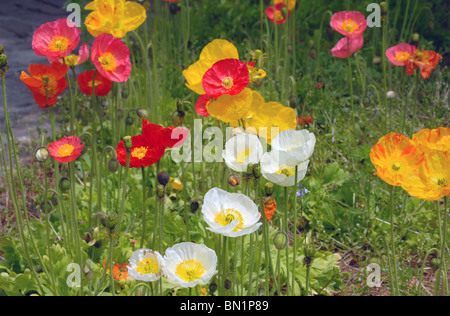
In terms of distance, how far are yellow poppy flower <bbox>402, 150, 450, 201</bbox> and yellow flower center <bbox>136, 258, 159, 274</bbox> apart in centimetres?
53

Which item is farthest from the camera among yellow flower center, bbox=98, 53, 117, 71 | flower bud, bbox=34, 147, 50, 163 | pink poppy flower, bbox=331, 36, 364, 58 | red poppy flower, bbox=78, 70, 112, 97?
pink poppy flower, bbox=331, 36, 364, 58

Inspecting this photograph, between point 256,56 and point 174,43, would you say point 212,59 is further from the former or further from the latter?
point 174,43

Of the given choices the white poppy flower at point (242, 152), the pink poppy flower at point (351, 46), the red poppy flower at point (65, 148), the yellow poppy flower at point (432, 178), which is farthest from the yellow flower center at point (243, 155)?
the pink poppy flower at point (351, 46)

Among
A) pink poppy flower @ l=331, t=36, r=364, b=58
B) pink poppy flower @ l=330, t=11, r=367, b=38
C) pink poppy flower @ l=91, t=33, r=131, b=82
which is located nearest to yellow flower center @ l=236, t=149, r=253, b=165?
pink poppy flower @ l=91, t=33, r=131, b=82

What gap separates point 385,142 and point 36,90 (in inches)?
36.8

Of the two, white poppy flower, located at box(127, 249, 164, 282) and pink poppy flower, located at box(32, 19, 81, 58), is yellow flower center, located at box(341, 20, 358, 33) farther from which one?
white poppy flower, located at box(127, 249, 164, 282)

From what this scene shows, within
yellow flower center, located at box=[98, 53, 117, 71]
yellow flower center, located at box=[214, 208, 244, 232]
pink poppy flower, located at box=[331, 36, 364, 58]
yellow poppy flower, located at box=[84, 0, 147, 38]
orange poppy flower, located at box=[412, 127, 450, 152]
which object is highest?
yellow poppy flower, located at box=[84, 0, 147, 38]

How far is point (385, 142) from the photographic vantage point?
111 cm

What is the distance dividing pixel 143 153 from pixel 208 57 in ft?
0.95

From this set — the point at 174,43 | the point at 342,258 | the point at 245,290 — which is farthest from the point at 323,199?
the point at 174,43

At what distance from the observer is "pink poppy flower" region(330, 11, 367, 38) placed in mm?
2076

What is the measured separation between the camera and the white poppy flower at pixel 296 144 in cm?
95

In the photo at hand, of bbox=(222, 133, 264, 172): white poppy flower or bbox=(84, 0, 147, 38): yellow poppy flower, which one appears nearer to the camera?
bbox=(222, 133, 264, 172): white poppy flower

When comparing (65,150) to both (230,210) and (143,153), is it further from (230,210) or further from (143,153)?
(230,210)
